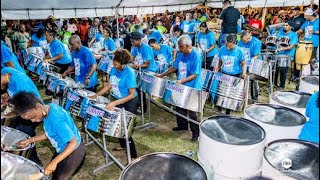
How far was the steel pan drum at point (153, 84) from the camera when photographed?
274 centimetres

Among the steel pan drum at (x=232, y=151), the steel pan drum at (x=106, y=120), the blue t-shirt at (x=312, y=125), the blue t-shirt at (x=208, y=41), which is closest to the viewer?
the steel pan drum at (x=232, y=151)

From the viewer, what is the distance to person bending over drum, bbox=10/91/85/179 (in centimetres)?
164

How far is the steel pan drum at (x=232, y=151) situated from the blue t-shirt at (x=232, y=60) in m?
1.72

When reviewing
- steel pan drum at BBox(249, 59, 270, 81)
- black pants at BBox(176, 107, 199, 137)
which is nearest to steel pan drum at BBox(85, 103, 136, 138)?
black pants at BBox(176, 107, 199, 137)

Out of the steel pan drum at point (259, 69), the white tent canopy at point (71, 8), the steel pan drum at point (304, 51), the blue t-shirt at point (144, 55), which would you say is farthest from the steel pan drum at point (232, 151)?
the white tent canopy at point (71, 8)

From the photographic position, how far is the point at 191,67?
9.78 feet

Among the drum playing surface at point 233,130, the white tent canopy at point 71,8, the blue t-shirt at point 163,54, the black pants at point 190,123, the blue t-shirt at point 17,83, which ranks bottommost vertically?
the black pants at point 190,123

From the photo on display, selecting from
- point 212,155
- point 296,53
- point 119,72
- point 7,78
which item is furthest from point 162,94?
point 296,53

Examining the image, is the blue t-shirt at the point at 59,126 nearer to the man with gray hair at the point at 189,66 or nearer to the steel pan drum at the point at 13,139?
the steel pan drum at the point at 13,139

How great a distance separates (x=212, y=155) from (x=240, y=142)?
179mm

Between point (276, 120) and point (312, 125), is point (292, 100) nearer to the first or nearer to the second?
point (276, 120)

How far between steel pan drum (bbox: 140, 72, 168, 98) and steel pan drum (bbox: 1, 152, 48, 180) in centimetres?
138

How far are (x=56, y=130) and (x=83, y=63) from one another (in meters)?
1.76

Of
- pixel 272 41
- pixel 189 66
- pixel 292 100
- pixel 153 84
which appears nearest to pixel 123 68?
pixel 153 84
